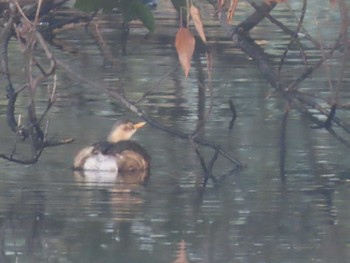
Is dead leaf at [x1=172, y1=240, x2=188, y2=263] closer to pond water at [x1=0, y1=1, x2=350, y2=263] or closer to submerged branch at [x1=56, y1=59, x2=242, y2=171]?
pond water at [x1=0, y1=1, x2=350, y2=263]

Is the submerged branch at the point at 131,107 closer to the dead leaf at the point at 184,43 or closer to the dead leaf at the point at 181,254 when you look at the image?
the dead leaf at the point at 181,254

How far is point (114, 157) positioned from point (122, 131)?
675mm

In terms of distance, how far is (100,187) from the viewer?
9.59m

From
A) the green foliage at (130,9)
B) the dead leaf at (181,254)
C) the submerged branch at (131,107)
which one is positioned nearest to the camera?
the dead leaf at (181,254)

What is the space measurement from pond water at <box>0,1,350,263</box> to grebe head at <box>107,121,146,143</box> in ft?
0.71

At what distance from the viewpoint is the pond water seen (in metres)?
7.83

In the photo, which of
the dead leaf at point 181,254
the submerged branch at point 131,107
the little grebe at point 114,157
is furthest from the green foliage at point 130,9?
the dead leaf at point 181,254

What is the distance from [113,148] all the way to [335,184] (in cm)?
175

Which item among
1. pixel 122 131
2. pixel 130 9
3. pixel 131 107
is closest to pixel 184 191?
pixel 131 107

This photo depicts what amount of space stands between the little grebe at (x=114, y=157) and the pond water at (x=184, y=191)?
0.14 metres

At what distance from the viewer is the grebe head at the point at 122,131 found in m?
10.9

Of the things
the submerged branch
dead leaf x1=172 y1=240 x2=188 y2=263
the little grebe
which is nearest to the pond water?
dead leaf x1=172 y1=240 x2=188 y2=263

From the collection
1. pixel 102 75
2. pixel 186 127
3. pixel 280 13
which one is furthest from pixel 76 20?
pixel 280 13

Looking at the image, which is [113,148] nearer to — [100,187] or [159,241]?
[100,187]
